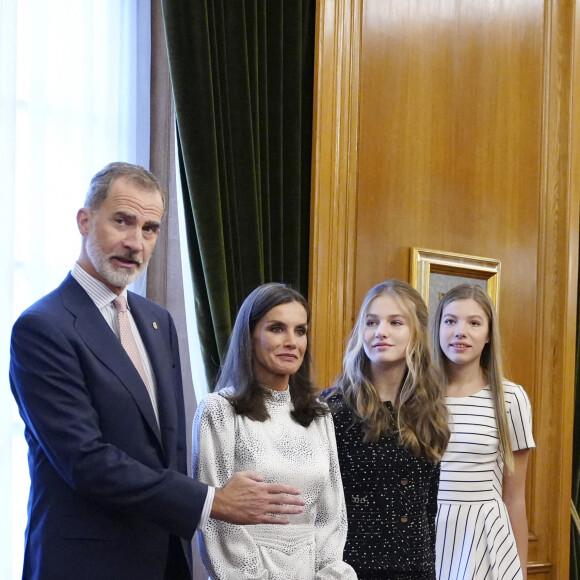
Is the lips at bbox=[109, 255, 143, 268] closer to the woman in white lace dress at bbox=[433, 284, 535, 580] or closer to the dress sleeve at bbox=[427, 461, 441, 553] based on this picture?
the dress sleeve at bbox=[427, 461, 441, 553]

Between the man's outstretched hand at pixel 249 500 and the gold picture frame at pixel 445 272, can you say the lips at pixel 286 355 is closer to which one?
the man's outstretched hand at pixel 249 500

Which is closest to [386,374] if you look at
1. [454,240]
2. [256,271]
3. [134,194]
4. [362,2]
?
[256,271]

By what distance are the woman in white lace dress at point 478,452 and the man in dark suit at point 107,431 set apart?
4.01 feet

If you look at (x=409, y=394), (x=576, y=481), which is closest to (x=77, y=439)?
(x=409, y=394)

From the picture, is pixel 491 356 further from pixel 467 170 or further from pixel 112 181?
pixel 112 181

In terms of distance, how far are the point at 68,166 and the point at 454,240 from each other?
208 cm

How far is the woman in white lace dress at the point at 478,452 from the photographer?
3518mm

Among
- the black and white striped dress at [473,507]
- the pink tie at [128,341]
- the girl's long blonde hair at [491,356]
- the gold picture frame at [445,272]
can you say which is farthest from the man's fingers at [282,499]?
the gold picture frame at [445,272]

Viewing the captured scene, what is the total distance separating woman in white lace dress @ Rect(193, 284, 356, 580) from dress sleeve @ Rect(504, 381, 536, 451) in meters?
1.11

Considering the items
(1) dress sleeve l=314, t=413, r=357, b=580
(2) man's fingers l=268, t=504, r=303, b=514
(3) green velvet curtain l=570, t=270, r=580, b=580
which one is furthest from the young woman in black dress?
(3) green velvet curtain l=570, t=270, r=580, b=580

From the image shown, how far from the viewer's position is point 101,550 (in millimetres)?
2289

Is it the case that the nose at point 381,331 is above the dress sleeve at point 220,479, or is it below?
above

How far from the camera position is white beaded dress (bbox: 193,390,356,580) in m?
2.58

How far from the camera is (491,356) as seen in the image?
3.75m
